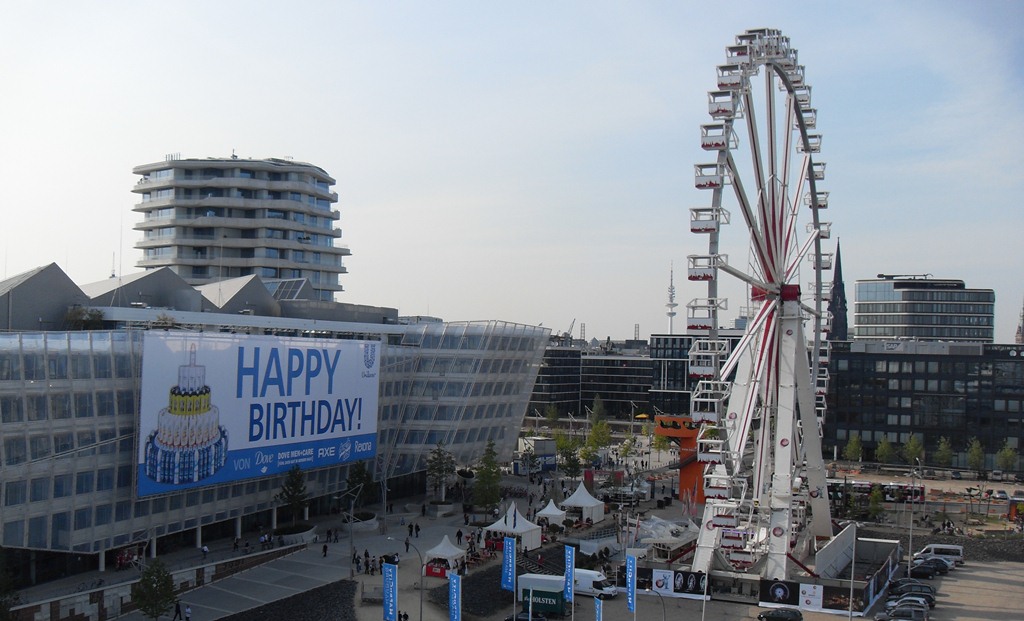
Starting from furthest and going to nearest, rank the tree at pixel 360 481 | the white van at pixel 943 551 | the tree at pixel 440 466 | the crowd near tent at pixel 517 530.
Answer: the tree at pixel 440 466 → the tree at pixel 360 481 → the white van at pixel 943 551 → the crowd near tent at pixel 517 530

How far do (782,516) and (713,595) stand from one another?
529 centimetres

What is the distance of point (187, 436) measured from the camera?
55.7 metres

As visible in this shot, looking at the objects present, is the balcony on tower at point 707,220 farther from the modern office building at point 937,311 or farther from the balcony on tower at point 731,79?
the modern office building at point 937,311

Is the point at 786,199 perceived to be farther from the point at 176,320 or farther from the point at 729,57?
the point at 176,320

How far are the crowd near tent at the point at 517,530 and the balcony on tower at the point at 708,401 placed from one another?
1372 centimetres

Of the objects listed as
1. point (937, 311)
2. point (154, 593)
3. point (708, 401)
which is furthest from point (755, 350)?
point (937, 311)

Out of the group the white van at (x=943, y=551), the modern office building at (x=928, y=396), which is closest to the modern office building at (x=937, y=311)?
the modern office building at (x=928, y=396)

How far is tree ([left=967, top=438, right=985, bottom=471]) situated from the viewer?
107m

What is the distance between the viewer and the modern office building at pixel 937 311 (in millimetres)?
182125

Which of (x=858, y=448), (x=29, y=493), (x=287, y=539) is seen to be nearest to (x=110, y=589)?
(x=29, y=493)

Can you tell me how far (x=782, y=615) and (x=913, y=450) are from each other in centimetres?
6709

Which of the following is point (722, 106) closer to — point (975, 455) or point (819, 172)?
point (819, 172)

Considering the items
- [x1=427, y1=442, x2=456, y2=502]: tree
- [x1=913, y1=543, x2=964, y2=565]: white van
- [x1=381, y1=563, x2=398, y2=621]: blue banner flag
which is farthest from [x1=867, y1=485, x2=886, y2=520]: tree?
[x1=381, y1=563, x2=398, y2=621]: blue banner flag

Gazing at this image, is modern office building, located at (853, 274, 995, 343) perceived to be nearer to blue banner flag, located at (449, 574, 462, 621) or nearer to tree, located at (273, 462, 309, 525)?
tree, located at (273, 462, 309, 525)
